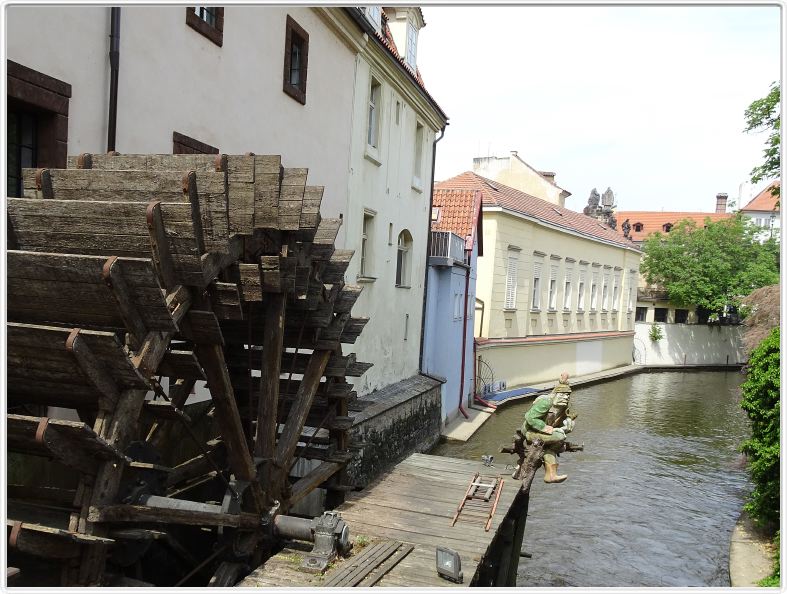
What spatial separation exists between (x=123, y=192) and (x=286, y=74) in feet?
18.2

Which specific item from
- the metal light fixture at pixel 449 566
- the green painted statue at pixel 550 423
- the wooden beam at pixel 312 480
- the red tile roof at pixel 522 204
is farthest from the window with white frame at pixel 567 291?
the metal light fixture at pixel 449 566

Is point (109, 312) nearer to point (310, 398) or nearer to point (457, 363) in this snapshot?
point (310, 398)

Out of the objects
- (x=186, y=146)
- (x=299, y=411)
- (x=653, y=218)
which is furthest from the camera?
(x=653, y=218)

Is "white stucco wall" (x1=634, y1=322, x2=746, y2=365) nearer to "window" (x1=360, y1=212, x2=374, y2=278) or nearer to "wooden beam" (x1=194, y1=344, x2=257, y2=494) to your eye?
"window" (x1=360, y1=212, x2=374, y2=278)

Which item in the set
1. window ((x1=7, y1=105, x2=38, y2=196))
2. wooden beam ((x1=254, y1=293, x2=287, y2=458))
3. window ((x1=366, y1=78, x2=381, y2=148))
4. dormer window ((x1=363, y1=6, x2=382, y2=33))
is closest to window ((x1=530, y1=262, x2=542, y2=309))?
window ((x1=366, y1=78, x2=381, y2=148))

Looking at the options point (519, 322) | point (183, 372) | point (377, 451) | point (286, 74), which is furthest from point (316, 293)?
point (519, 322)

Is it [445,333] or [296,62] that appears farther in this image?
[445,333]

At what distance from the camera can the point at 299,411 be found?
21.3 ft

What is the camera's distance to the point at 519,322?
2555 cm

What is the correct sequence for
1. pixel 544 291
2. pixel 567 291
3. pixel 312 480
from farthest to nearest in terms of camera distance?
1. pixel 567 291
2. pixel 544 291
3. pixel 312 480

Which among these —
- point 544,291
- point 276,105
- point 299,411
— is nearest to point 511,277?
point 544,291

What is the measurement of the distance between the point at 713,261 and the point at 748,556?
1051 inches

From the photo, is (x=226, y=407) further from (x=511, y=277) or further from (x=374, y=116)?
(x=511, y=277)

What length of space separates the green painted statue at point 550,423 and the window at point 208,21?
5.22m
